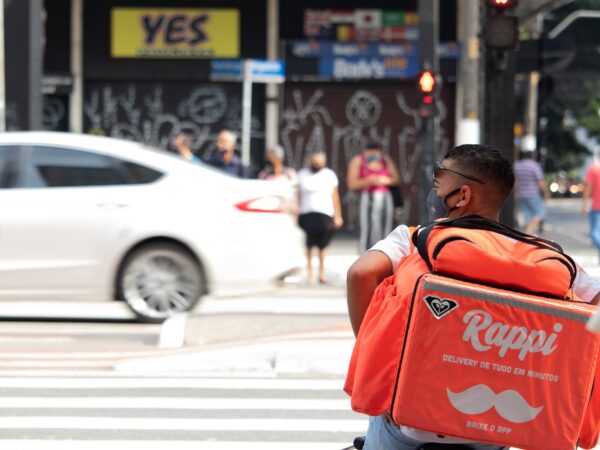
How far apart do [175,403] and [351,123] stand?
53.2 ft

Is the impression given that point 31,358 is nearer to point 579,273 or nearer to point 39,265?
point 39,265

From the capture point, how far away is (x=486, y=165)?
3.45 metres

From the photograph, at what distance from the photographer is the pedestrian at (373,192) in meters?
15.4

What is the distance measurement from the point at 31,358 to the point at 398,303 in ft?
21.5

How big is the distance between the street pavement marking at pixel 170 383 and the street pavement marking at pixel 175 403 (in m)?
0.41

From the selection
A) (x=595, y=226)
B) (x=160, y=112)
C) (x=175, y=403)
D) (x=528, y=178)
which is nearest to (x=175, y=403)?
(x=175, y=403)

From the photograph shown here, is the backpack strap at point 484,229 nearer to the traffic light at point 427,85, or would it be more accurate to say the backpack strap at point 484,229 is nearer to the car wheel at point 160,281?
the car wheel at point 160,281

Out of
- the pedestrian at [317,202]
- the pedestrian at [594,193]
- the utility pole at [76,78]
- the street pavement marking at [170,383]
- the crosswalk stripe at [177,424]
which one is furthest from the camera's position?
the utility pole at [76,78]

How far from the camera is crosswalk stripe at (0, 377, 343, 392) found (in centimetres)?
841

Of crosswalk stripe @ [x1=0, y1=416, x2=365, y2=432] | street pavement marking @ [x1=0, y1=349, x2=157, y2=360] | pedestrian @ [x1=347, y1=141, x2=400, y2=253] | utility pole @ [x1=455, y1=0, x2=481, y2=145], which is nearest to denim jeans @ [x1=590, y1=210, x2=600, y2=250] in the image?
utility pole @ [x1=455, y1=0, x2=481, y2=145]

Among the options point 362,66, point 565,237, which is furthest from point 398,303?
point 565,237

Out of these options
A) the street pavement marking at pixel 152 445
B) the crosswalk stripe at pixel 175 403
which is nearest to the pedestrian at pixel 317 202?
the crosswalk stripe at pixel 175 403

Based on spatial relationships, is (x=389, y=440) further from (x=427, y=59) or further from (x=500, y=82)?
(x=427, y=59)

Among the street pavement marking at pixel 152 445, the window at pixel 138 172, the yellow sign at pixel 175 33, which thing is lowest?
the street pavement marking at pixel 152 445
